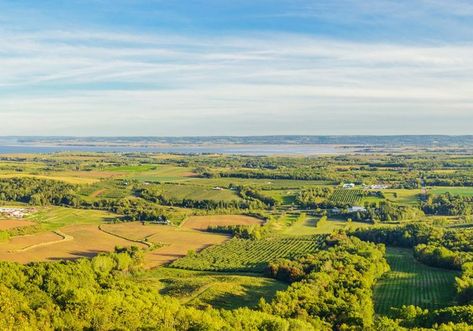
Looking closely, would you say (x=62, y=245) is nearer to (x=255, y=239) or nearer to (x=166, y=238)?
(x=166, y=238)

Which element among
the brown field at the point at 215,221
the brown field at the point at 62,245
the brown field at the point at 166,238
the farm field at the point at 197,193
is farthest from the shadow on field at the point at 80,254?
the farm field at the point at 197,193

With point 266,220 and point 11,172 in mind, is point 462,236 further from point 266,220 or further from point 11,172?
point 11,172

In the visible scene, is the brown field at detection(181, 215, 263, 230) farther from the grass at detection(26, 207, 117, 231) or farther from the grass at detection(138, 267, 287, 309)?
the grass at detection(138, 267, 287, 309)

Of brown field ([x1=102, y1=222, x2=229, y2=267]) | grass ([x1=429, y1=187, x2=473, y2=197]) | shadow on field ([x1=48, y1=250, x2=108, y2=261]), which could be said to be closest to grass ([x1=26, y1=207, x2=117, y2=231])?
brown field ([x1=102, y1=222, x2=229, y2=267])

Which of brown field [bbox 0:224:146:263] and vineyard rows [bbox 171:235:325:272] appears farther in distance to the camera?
brown field [bbox 0:224:146:263]

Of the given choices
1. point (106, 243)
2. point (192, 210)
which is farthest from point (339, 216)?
point (106, 243)

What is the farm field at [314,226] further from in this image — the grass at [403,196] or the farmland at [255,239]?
the grass at [403,196]

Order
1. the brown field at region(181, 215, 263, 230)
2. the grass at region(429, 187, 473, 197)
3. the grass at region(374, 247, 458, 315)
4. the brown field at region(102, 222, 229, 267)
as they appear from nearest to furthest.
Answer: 1. the grass at region(374, 247, 458, 315)
2. the brown field at region(102, 222, 229, 267)
3. the brown field at region(181, 215, 263, 230)
4. the grass at region(429, 187, 473, 197)
